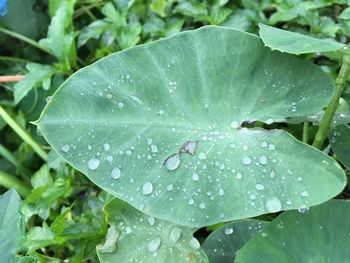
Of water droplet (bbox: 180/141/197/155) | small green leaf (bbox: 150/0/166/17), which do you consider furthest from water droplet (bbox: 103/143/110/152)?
small green leaf (bbox: 150/0/166/17)

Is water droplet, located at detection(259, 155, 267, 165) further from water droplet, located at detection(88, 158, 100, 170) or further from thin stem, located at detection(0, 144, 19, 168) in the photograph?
thin stem, located at detection(0, 144, 19, 168)

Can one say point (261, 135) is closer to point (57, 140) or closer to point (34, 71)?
point (57, 140)

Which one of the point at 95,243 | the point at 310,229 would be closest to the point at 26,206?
the point at 95,243

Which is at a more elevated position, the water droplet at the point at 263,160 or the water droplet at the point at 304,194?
the water droplet at the point at 263,160

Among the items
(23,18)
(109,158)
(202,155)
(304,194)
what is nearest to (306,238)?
(304,194)

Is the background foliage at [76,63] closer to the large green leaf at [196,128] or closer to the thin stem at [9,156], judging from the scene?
the thin stem at [9,156]

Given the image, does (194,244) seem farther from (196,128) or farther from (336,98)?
(336,98)

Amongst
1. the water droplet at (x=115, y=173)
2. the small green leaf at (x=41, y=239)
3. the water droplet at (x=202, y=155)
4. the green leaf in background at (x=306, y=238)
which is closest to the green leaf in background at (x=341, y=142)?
the green leaf in background at (x=306, y=238)
